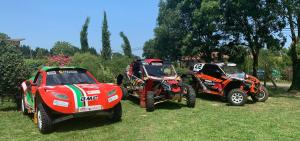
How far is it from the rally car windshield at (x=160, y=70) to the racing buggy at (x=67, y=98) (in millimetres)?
3339

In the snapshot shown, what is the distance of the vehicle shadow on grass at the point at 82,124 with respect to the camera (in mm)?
8641

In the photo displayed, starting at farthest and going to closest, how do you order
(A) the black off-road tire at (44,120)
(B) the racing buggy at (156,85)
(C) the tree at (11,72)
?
(B) the racing buggy at (156,85)
(C) the tree at (11,72)
(A) the black off-road tire at (44,120)

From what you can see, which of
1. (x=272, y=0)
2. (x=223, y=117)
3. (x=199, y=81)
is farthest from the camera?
(x=272, y=0)

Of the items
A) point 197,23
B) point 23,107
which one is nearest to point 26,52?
point 197,23

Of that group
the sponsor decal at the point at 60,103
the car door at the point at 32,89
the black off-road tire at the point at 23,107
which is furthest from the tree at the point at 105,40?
the sponsor decal at the point at 60,103

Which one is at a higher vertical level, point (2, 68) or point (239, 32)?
point (239, 32)

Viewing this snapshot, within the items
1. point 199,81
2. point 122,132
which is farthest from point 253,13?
point 122,132

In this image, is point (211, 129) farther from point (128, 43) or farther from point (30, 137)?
point (128, 43)

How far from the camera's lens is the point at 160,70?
1261 cm

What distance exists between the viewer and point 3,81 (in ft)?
36.6

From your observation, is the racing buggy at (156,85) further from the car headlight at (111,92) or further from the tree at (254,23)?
the tree at (254,23)

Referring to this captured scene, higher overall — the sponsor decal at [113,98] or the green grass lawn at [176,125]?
the sponsor decal at [113,98]

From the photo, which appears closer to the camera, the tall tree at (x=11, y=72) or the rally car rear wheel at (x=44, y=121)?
the rally car rear wheel at (x=44, y=121)

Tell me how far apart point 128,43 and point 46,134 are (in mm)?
29654
